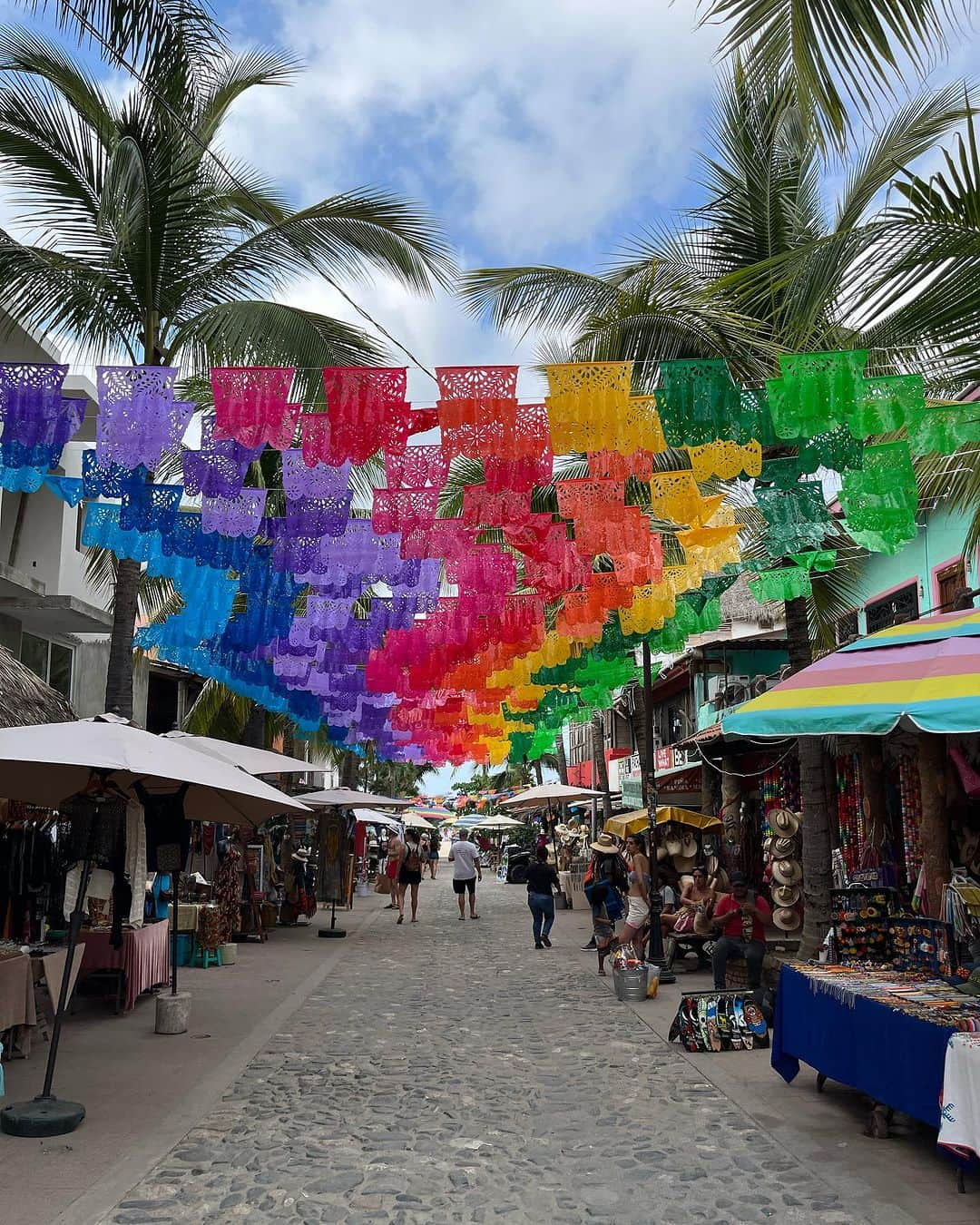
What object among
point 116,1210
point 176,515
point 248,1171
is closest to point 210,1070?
point 248,1171

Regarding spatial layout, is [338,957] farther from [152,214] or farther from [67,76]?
[67,76]

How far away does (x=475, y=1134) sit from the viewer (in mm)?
6992

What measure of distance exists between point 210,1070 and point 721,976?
19.3ft

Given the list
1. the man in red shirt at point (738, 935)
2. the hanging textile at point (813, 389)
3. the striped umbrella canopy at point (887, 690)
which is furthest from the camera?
the man in red shirt at point (738, 935)

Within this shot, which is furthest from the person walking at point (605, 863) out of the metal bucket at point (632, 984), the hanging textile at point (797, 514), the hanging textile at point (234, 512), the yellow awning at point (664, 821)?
the hanging textile at point (234, 512)

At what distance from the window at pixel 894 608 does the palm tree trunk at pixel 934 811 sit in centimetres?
438

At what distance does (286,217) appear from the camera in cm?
1167

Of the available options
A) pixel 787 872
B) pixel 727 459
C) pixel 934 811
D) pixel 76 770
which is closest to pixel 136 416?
pixel 76 770

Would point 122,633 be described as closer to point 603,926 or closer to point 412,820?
point 603,926

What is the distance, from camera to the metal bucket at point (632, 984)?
12719 mm

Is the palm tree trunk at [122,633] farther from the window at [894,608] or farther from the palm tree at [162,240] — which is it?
the window at [894,608]

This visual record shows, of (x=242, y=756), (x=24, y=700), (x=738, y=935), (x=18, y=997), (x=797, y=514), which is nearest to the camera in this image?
(x=18, y=997)

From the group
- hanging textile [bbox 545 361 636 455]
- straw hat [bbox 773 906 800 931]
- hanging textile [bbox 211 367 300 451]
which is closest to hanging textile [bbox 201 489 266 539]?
hanging textile [bbox 211 367 300 451]

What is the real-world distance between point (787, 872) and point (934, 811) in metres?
4.06
